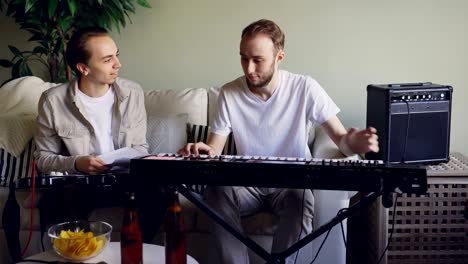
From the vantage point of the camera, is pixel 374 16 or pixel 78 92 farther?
pixel 374 16

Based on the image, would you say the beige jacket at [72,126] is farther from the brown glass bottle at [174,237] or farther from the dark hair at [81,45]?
the brown glass bottle at [174,237]

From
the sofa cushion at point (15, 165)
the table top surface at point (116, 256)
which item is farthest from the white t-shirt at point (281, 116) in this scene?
the sofa cushion at point (15, 165)

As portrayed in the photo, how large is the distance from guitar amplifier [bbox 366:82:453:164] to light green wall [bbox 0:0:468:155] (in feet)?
1.53

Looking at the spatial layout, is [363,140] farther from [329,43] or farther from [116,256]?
[329,43]

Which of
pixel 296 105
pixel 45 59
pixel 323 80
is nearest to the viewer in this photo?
pixel 296 105

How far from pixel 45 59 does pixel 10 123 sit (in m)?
0.83

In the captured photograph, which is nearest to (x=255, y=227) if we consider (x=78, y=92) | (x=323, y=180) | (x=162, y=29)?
(x=323, y=180)

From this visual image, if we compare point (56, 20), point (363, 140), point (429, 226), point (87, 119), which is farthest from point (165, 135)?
point (429, 226)

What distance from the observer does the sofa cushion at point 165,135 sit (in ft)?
8.47

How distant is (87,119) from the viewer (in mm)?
2344

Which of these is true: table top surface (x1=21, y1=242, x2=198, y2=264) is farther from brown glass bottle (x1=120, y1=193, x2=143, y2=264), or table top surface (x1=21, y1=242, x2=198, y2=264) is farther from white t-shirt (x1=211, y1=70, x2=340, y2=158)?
white t-shirt (x1=211, y1=70, x2=340, y2=158)

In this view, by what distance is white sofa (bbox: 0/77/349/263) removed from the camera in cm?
223

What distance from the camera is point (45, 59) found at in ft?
10.8

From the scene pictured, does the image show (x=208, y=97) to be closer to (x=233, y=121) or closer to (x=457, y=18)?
(x=233, y=121)
